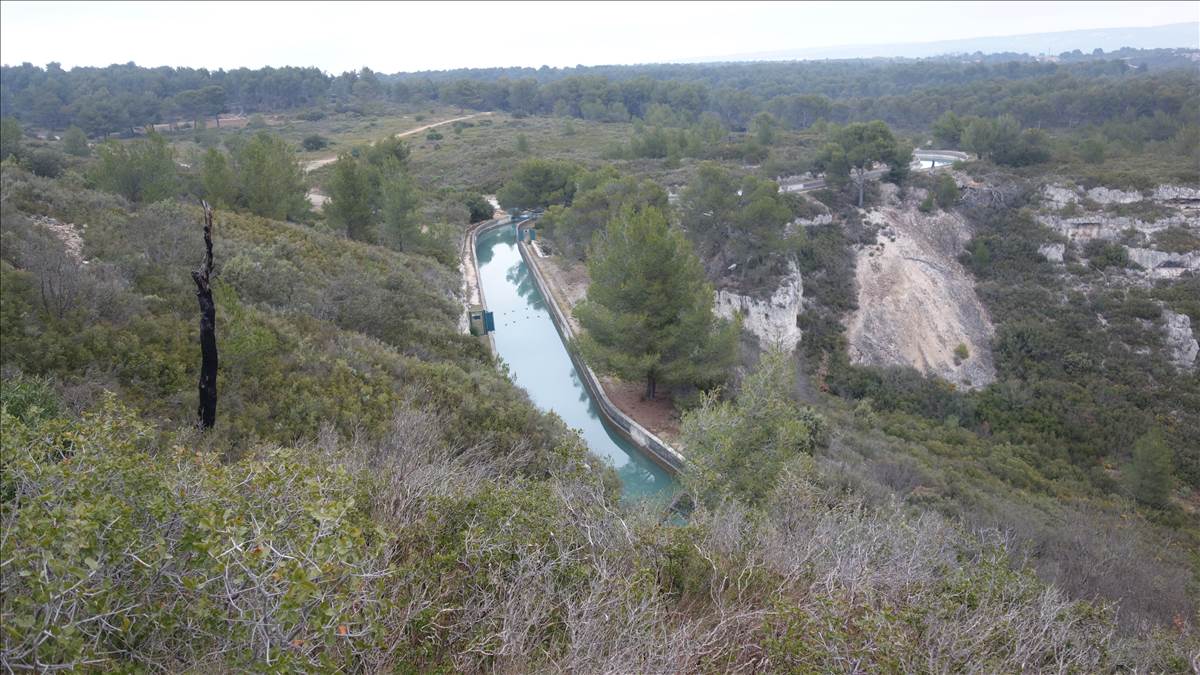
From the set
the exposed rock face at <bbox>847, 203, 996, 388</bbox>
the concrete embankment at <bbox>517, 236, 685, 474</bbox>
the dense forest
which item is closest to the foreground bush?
the dense forest

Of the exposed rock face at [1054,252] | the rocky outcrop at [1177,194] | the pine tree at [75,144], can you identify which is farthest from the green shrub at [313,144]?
the rocky outcrop at [1177,194]

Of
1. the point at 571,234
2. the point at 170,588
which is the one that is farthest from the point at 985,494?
the point at 571,234

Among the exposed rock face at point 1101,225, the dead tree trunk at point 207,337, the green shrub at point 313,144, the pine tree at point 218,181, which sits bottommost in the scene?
the exposed rock face at point 1101,225

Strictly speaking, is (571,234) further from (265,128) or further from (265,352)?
(265,128)

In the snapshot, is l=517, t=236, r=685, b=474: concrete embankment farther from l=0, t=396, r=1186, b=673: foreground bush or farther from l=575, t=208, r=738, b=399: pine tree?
l=0, t=396, r=1186, b=673: foreground bush

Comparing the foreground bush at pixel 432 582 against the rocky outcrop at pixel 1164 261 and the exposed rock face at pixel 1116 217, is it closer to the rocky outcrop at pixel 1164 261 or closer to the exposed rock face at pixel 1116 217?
the rocky outcrop at pixel 1164 261
